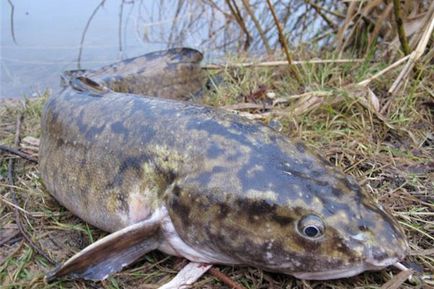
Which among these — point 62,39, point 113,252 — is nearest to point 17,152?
point 113,252

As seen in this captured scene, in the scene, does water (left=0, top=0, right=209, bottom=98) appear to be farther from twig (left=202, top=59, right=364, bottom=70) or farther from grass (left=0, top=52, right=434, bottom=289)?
twig (left=202, top=59, right=364, bottom=70)

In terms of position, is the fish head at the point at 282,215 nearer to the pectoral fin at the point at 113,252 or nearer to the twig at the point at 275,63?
the pectoral fin at the point at 113,252

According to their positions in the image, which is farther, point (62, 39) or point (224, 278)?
point (62, 39)

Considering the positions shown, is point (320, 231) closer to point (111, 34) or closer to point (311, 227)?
point (311, 227)

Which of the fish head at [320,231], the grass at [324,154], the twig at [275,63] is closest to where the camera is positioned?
the fish head at [320,231]

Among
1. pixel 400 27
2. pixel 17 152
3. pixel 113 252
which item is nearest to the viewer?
pixel 113 252

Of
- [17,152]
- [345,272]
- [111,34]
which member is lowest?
[111,34]

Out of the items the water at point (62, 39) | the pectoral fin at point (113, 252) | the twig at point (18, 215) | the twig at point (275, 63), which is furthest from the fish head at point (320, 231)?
the water at point (62, 39)
